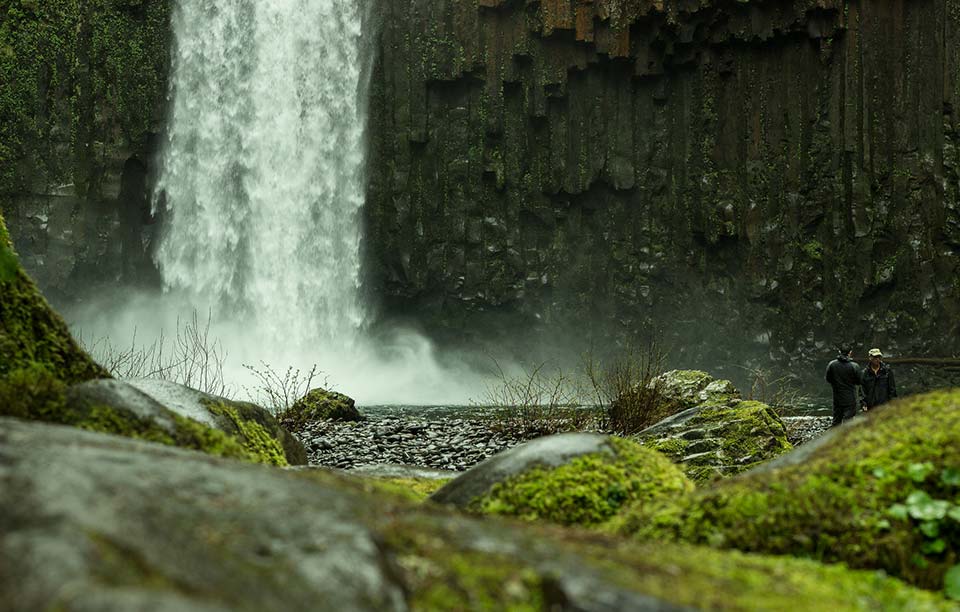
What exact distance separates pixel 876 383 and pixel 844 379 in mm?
471

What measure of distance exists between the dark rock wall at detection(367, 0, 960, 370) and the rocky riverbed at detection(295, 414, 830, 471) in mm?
16955

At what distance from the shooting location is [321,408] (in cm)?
1933

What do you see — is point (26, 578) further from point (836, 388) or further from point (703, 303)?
point (703, 303)

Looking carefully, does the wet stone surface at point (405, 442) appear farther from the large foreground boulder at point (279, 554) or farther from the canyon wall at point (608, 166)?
the canyon wall at point (608, 166)

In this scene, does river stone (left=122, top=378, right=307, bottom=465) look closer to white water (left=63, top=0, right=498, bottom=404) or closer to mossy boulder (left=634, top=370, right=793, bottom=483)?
mossy boulder (left=634, top=370, right=793, bottom=483)

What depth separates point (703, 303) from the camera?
3697 cm

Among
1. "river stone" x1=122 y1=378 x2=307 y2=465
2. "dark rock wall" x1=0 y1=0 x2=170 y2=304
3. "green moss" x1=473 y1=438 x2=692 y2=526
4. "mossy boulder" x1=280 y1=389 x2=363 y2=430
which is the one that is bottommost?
"green moss" x1=473 y1=438 x2=692 y2=526

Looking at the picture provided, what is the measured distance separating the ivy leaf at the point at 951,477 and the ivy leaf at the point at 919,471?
5cm

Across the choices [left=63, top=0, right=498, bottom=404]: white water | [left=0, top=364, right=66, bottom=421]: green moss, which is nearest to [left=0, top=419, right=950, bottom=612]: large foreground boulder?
[left=0, top=364, right=66, bottom=421]: green moss

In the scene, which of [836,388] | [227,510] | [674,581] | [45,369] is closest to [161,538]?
[227,510]

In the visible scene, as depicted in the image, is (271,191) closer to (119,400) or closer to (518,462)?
(119,400)

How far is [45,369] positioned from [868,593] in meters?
3.79

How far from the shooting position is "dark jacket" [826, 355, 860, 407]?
1439 cm

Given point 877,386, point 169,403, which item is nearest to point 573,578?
point 169,403
